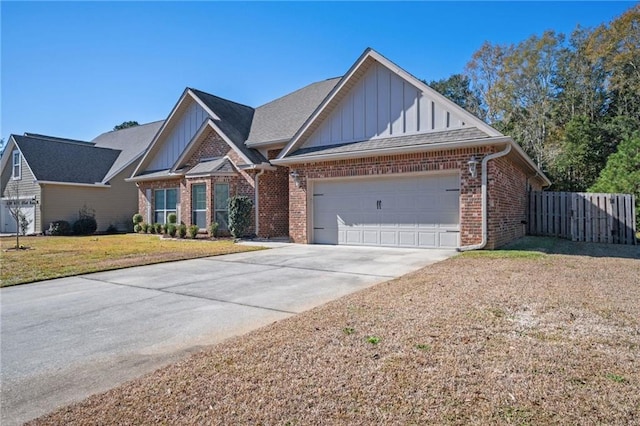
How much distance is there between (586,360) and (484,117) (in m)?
34.3

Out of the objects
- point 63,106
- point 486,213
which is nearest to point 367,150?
point 486,213

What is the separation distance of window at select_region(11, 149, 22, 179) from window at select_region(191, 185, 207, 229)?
42.1ft

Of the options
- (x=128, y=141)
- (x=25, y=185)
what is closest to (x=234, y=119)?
(x=128, y=141)

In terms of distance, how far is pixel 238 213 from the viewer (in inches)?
579

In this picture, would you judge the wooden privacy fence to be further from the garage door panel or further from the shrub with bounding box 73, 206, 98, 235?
the shrub with bounding box 73, 206, 98, 235

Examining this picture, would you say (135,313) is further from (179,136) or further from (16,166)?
(16,166)

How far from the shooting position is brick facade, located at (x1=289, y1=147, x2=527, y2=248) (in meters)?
10.4

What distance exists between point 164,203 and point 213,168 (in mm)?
5475

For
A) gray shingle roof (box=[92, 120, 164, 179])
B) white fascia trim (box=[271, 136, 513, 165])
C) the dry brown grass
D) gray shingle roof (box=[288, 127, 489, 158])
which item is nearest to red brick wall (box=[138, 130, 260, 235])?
white fascia trim (box=[271, 136, 513, 165])

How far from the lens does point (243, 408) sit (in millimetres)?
2490

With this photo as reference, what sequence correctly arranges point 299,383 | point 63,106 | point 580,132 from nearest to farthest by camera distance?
point 299,383 < point 63,106 < point 580,132

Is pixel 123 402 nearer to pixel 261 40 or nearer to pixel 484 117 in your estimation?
pixel 261 40

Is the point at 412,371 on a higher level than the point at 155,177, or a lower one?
lower

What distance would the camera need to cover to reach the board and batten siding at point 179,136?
1881 cm
